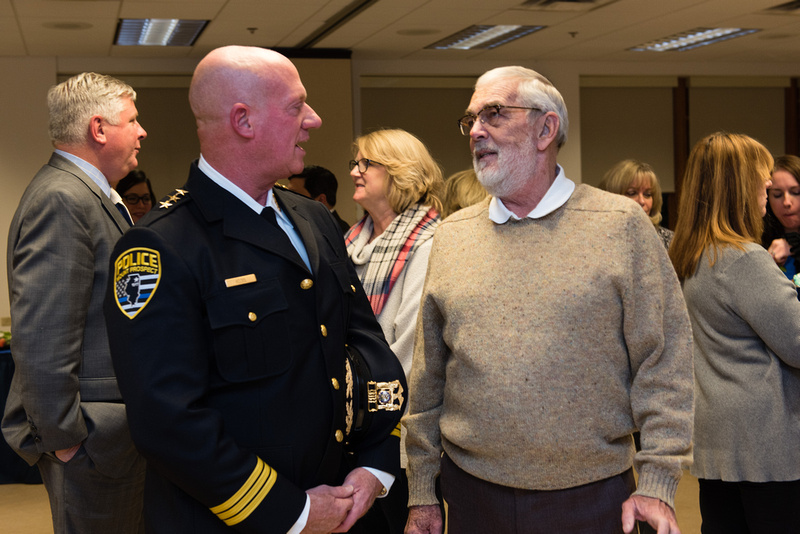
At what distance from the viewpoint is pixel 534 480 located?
5.69ft

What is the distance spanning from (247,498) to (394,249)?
54.6 inches

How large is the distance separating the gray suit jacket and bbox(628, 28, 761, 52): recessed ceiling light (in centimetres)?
733

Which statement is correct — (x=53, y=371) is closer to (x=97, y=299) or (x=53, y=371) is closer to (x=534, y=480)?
(x=97, y=299)

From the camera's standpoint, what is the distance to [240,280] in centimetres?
152

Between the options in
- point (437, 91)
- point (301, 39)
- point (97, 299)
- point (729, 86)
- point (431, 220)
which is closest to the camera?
point (97, 299)

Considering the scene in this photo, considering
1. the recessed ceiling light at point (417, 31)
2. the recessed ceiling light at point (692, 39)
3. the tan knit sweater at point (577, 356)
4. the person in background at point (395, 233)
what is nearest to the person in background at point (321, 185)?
the person in background at point (395, 233)

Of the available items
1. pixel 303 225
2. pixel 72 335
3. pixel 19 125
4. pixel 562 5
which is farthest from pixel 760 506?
pixel 19 125

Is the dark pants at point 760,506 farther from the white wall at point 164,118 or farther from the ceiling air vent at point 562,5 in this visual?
the white wall at point 164,118

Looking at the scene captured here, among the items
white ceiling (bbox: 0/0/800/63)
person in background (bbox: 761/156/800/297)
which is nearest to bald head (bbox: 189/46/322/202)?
person in background (bbox: 761/156/800/297)

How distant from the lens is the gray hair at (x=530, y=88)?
186 centimetres

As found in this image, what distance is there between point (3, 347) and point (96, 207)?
3.61m

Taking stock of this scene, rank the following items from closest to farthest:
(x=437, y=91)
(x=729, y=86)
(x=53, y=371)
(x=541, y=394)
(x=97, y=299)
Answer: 1. (x=541, y=394)
2. (x=53, y=371)
3. (x=97, y=299)
4. (x=437, y=91)
5. (x=729, y=86)

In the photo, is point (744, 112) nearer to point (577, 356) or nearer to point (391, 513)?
point (391, 513)

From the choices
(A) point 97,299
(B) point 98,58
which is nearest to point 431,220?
(A) point 97,299
